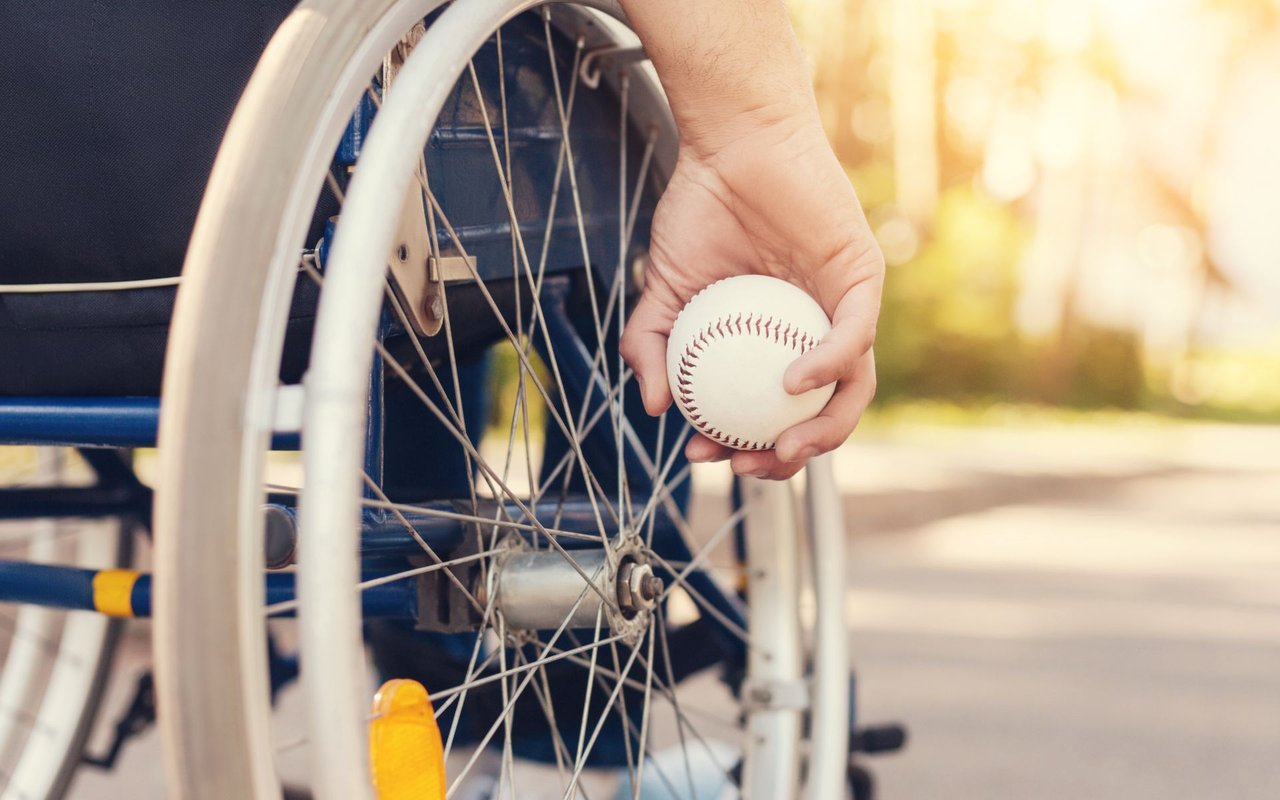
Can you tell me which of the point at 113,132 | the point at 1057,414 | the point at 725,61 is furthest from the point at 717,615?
the point at 1057,414

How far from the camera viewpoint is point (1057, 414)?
1586cm

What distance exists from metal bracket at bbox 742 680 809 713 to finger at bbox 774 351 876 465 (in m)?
0.58

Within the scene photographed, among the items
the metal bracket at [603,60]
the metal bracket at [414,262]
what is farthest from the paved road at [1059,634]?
the metal bracket at [414,262]

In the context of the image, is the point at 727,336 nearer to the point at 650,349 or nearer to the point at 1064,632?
the point at 650,349

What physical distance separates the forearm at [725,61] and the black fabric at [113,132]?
41cm

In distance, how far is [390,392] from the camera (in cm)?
176

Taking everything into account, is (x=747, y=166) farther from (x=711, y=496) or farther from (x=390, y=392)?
→ (x=711, y=496)

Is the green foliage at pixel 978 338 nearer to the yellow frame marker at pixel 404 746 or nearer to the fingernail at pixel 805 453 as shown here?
the fingernail at pixel 805 453

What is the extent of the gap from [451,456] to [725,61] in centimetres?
68

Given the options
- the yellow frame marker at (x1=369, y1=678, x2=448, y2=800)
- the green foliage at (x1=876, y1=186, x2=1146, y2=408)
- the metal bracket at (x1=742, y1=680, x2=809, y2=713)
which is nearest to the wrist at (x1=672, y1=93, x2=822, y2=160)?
the yellow frame marker at (x1=369, y1=678, x2=448, y2=800)

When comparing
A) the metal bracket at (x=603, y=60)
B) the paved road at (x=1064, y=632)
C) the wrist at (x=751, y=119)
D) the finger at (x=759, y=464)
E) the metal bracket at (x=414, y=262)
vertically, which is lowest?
the paved road at (x=1064, y=632)

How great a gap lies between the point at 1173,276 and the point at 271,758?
26028mm

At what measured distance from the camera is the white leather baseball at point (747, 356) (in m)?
1.43

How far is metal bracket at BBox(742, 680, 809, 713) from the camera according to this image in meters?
1.95
